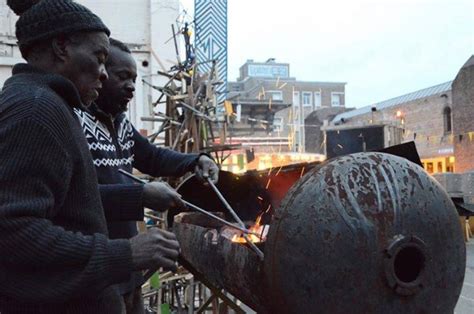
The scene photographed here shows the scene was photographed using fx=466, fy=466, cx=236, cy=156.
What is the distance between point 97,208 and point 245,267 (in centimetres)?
87

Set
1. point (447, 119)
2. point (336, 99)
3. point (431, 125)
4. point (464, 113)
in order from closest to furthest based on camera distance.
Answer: point (464, 113) < point (447, 119) < point (431, 125) < point (336, 99)

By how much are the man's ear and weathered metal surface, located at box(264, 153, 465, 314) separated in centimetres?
103

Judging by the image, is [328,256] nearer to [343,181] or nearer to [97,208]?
[343,181]

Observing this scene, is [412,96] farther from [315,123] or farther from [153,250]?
[153,250]

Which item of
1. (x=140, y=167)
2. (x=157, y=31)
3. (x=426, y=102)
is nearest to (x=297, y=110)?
(x=426, y=102)

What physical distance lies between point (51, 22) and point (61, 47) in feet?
0.25

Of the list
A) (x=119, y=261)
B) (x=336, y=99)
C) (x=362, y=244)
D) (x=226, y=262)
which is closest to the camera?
(x=119, y=261)

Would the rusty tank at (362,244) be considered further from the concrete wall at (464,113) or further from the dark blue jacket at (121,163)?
the concrete wall at (464,113)

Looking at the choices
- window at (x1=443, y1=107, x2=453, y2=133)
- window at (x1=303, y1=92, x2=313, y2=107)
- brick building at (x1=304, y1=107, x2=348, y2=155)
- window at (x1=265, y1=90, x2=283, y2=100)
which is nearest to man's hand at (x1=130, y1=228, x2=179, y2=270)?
window at (x1=443, y1=107, x2=453, y2=133)

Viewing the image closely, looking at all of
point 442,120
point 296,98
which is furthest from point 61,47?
point 296,98

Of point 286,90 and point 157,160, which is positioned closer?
point 157,160

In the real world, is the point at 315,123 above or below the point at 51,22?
above

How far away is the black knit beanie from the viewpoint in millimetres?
1356

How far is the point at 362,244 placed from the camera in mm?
1805
